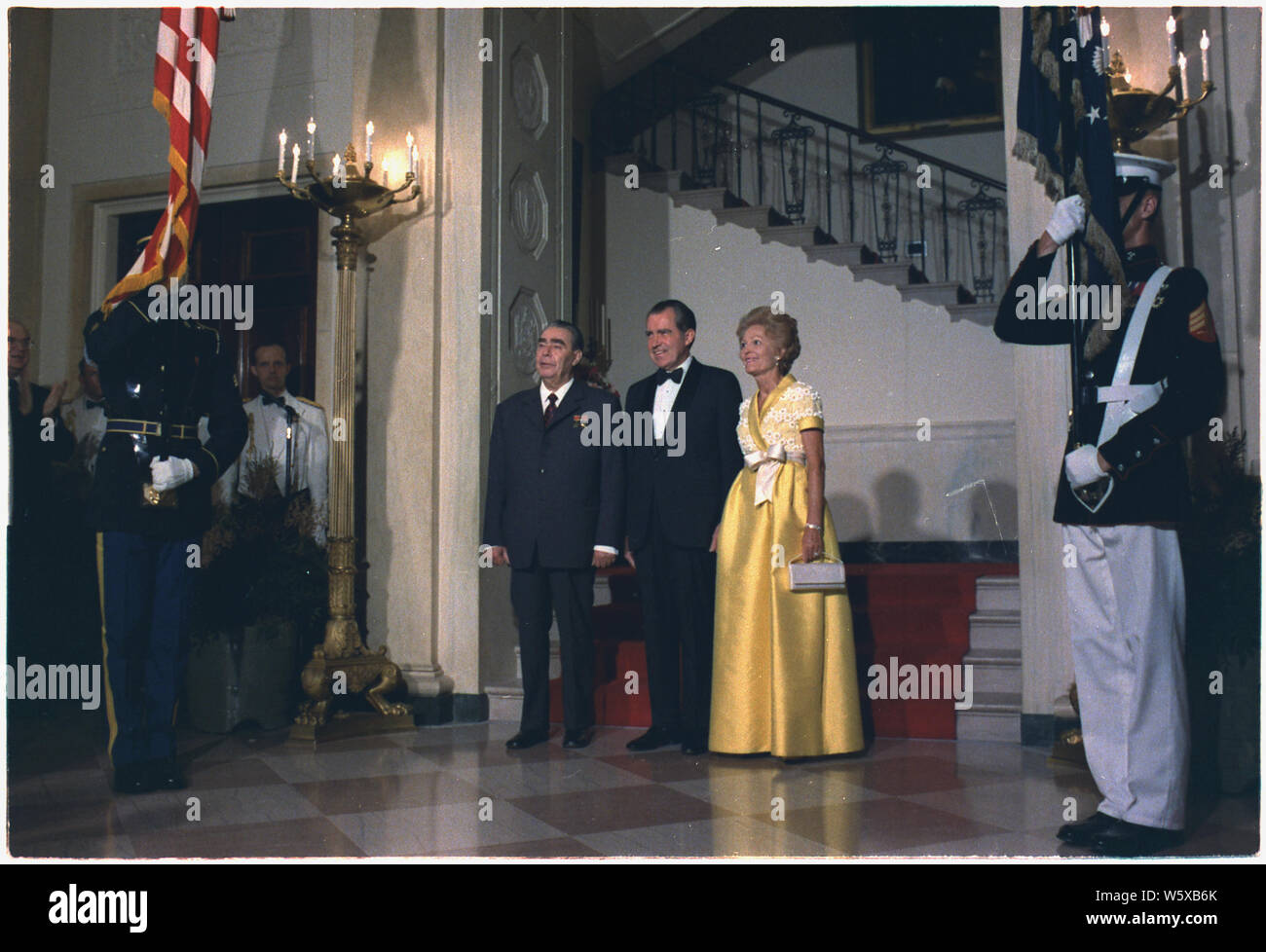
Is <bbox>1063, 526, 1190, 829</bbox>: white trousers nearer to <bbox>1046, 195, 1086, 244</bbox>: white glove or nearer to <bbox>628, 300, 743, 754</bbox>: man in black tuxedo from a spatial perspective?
<bbox>1046, 195, 1086, 244</bbox>: white glove

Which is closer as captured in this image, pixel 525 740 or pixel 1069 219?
pixel 1069 219

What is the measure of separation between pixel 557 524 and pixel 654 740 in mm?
943

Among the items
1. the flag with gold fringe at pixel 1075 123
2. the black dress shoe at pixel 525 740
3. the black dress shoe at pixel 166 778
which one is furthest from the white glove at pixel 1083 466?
the black dress shoe at pixel 166 778

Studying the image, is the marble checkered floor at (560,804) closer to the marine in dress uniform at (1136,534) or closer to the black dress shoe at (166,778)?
the black dress shoe at (166,778)

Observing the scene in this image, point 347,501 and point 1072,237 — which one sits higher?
point 1072,237

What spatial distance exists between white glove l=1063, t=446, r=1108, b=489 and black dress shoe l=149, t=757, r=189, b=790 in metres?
2.93

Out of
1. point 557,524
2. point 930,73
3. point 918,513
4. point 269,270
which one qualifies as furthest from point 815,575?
point 930,73

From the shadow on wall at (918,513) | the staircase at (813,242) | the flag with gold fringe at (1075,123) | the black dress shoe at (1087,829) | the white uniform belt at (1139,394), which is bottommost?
the black dress shoe at (1087,829)

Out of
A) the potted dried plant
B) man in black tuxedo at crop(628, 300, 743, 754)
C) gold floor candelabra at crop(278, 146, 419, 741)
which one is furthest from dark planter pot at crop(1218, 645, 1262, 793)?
the potted dried plant

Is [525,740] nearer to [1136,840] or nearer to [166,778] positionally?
[166,778]

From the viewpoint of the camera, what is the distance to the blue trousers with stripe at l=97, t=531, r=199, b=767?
355 centimetres

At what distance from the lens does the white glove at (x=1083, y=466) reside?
8.69 ft

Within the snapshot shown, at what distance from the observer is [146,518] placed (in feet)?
11.6

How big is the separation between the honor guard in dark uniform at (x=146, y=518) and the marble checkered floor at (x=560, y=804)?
24cm
